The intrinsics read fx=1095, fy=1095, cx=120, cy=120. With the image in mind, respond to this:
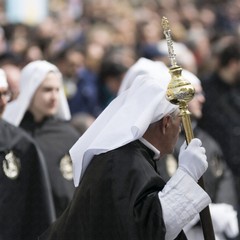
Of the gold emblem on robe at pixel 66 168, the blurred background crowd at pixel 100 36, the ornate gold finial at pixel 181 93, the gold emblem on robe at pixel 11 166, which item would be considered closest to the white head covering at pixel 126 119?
the ornate gold finial at pixel 181 93

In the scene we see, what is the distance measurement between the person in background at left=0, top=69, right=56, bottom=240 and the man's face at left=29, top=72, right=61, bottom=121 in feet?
3.55

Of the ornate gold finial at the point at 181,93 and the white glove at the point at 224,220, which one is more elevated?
the ornate gold finial at the point at 181,93

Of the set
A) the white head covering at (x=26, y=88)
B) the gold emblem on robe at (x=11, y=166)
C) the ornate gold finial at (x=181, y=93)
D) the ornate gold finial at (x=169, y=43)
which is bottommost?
the gold emblem on robe at (x=11, y=166)

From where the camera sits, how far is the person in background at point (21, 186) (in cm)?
733

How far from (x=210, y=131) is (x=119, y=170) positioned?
16.9 ft

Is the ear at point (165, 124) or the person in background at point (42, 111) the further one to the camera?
the person in background at point (42, 111)

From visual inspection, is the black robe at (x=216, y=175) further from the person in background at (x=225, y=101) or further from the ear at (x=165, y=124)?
the ear at (x=165, y=124)

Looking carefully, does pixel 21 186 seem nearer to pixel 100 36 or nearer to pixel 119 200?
pixel 119 200

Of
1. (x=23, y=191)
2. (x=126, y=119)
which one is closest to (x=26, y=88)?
(x=23, y=191)

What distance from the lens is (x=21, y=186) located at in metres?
7.46

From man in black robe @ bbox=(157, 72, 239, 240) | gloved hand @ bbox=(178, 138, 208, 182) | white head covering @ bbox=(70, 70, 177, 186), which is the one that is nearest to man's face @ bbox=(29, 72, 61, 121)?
man in black robe @ bbox=(157, 72, 239, 240)

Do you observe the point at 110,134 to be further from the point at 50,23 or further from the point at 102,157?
the point at 50,23

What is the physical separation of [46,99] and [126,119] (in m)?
2.84

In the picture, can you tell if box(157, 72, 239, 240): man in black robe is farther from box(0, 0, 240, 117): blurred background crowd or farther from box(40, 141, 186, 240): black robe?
box(0, 0, 240, 117): blurred background crowd
